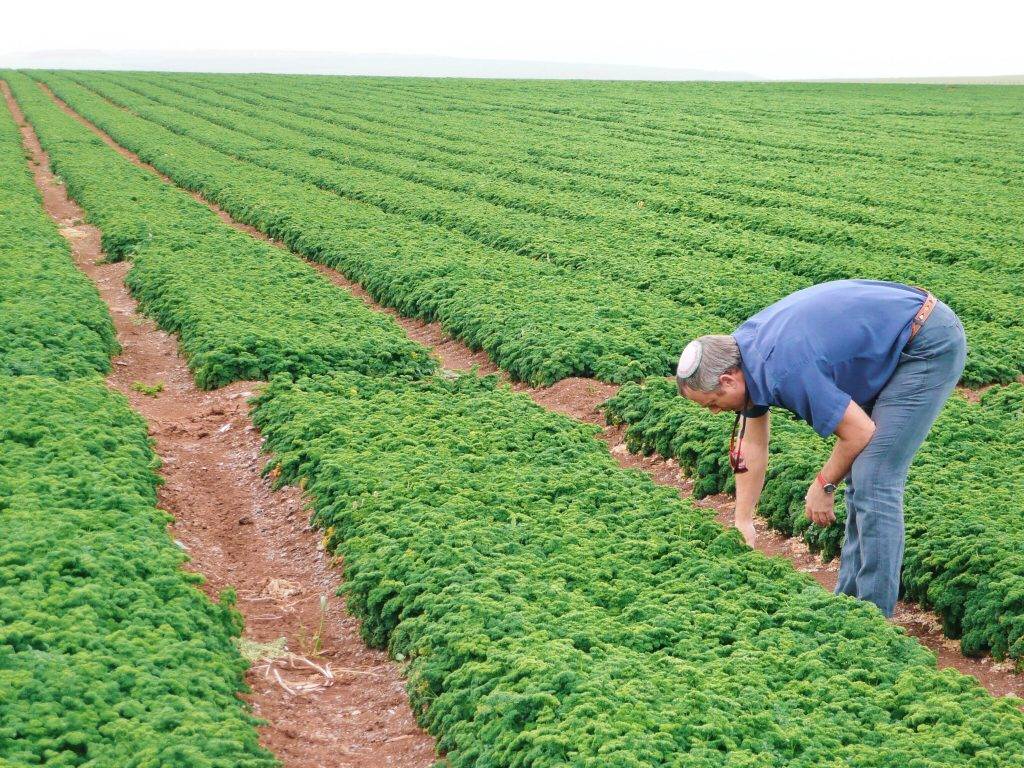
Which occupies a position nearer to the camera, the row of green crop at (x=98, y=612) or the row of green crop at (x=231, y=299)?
the row of green crop at (x=98, y=612)

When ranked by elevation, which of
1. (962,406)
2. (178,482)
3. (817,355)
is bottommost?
(178,482)

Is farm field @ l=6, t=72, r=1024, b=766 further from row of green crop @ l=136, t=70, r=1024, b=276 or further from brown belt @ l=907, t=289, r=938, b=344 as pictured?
brown belt @ l=907, t=289, r=938, b=344

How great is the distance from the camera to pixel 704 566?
243 inches

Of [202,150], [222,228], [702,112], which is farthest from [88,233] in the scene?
[702,112]

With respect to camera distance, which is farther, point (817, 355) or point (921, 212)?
point (921, 212)

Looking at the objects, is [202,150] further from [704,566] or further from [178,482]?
[704,566]

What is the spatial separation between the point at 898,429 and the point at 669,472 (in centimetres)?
329

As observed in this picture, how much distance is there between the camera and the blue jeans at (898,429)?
5484 millimetres

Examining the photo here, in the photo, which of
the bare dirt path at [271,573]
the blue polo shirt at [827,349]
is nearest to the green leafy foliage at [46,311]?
the bare dirt path at [271,573]

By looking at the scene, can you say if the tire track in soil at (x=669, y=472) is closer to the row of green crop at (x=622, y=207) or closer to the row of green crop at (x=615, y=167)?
the row of green crop at (x=622, y=207)

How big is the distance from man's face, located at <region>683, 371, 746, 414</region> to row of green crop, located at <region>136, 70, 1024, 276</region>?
1173cm

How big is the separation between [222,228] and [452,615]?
13.8 meters

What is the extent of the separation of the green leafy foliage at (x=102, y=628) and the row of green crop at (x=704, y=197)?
41.9ft

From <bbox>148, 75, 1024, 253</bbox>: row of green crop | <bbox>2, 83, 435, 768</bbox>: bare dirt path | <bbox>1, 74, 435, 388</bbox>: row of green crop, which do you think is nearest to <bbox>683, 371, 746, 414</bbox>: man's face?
<bbox>2, 83, 435, 768</bbox>: bare dirt path
